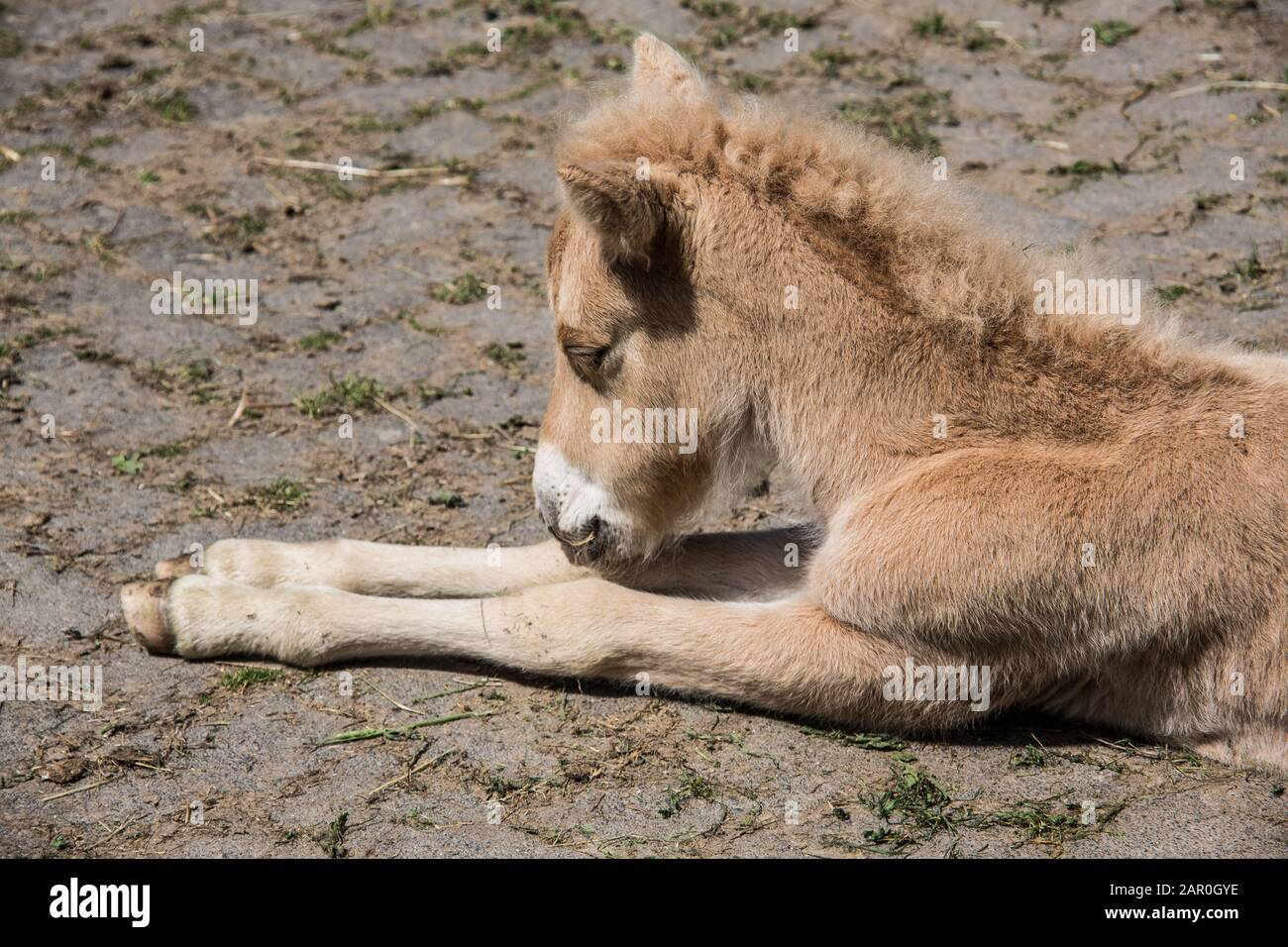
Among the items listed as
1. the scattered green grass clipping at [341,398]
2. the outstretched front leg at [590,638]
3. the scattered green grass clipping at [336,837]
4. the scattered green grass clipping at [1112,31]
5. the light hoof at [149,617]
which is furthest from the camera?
the scattered green grass clipping at [1112,31]

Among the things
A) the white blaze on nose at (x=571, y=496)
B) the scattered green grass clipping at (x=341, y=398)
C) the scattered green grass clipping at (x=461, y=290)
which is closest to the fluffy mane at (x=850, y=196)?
the white blaze on nose at (x=571, y=496)

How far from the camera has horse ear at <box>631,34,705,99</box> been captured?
4.54 m

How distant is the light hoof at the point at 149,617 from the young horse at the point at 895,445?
115 cm

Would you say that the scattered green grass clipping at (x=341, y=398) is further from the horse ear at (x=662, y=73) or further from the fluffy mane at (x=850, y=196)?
the fluffy mane at (x=850, y=196)

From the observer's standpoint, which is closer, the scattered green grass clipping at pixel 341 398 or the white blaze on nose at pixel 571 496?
the white blaze on nose at pixel 571 496

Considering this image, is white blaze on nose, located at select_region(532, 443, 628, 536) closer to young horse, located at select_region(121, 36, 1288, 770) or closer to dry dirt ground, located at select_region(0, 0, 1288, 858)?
young horse, located at select_region(121, 36, 1288, 770)

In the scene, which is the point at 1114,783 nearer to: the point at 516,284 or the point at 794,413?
the point at 794,413

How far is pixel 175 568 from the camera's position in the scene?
4.92m

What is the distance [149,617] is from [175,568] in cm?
31

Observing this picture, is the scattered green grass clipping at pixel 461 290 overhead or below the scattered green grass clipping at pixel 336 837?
overhead

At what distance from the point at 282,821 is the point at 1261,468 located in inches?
123

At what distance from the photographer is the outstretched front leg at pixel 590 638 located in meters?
4.27

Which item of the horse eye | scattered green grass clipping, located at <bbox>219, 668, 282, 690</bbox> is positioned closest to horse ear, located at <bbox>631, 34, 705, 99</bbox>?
the horse eye
